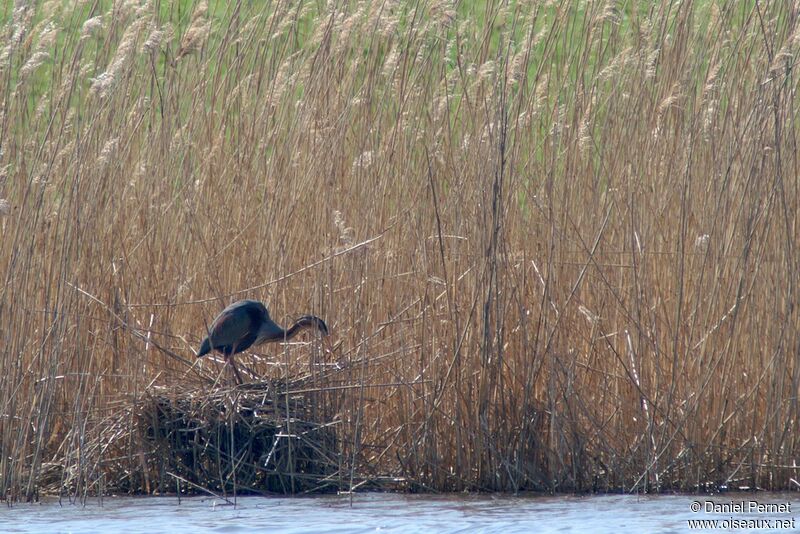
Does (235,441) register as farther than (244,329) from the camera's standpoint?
Yes

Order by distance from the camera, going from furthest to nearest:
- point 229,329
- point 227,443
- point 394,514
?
point 227,443 → point 229,329 → point 394,514

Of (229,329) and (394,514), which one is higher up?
(229,329)

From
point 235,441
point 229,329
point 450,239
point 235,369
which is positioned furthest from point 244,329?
point 450,239

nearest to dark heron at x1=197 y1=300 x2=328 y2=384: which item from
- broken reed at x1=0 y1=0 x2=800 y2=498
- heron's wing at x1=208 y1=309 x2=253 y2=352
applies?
heron's wing at x1=208 y1=309 x2=253 y2=352

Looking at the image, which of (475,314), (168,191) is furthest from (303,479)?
(168,191)

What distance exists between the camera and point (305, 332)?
4.70m

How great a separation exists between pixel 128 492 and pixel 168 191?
113 centimetres

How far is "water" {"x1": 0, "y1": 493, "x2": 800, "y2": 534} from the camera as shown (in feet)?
12.5

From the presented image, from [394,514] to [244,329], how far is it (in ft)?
2.62

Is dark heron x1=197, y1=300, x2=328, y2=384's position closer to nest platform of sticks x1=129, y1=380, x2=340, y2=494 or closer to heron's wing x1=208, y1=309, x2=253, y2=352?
heron's wing x1=208, y1=309, x2=253, y2=352

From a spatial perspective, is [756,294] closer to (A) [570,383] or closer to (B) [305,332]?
(A) [570,383]

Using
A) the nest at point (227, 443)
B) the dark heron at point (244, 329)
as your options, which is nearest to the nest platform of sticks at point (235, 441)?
the nest at point (227, 443)

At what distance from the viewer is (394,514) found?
4000 mm

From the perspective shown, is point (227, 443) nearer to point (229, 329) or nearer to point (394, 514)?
point (229, 329)
